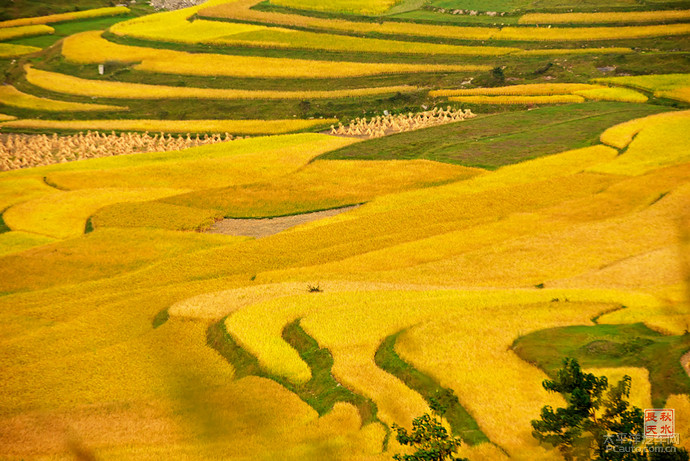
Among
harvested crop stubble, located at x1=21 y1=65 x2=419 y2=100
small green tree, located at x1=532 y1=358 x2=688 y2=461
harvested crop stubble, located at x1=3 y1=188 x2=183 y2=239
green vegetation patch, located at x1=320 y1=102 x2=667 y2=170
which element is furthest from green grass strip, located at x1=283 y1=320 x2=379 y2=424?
harvested crop stubble, located at x1=21 y1=65 x2=419 y2=100

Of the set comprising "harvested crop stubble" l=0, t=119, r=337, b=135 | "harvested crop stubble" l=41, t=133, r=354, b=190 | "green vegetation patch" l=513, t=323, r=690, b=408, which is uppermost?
"green vegetation patch" l=513, t=323, r=690, b=408

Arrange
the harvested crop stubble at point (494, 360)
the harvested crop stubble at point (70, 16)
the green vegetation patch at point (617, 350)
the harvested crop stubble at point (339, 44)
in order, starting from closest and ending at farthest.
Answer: the harvested crop stubble at point (494, 360), the green vegetation patch at point (617, 350), the harvested crop stubble at point (339, 44), the harvested crop stubble at point (70, 16)

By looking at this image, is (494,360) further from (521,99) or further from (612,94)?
(521,99)

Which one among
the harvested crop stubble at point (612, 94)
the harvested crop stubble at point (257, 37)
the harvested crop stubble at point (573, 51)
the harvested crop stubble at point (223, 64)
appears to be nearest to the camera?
the harvested crop stubble at point (612, 94)

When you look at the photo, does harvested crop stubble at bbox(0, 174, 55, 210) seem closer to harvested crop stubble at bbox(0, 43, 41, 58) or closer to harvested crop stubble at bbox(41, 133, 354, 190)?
harvested crop stubble at bbox(41, 133, 354, 190)

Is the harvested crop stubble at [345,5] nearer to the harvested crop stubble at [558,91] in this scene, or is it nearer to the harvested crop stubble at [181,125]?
the harvested crop stubble at [558,91]

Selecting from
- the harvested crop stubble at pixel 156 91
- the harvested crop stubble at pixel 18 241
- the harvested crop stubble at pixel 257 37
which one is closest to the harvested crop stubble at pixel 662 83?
the harvested crop stubble at pixel 257 37
